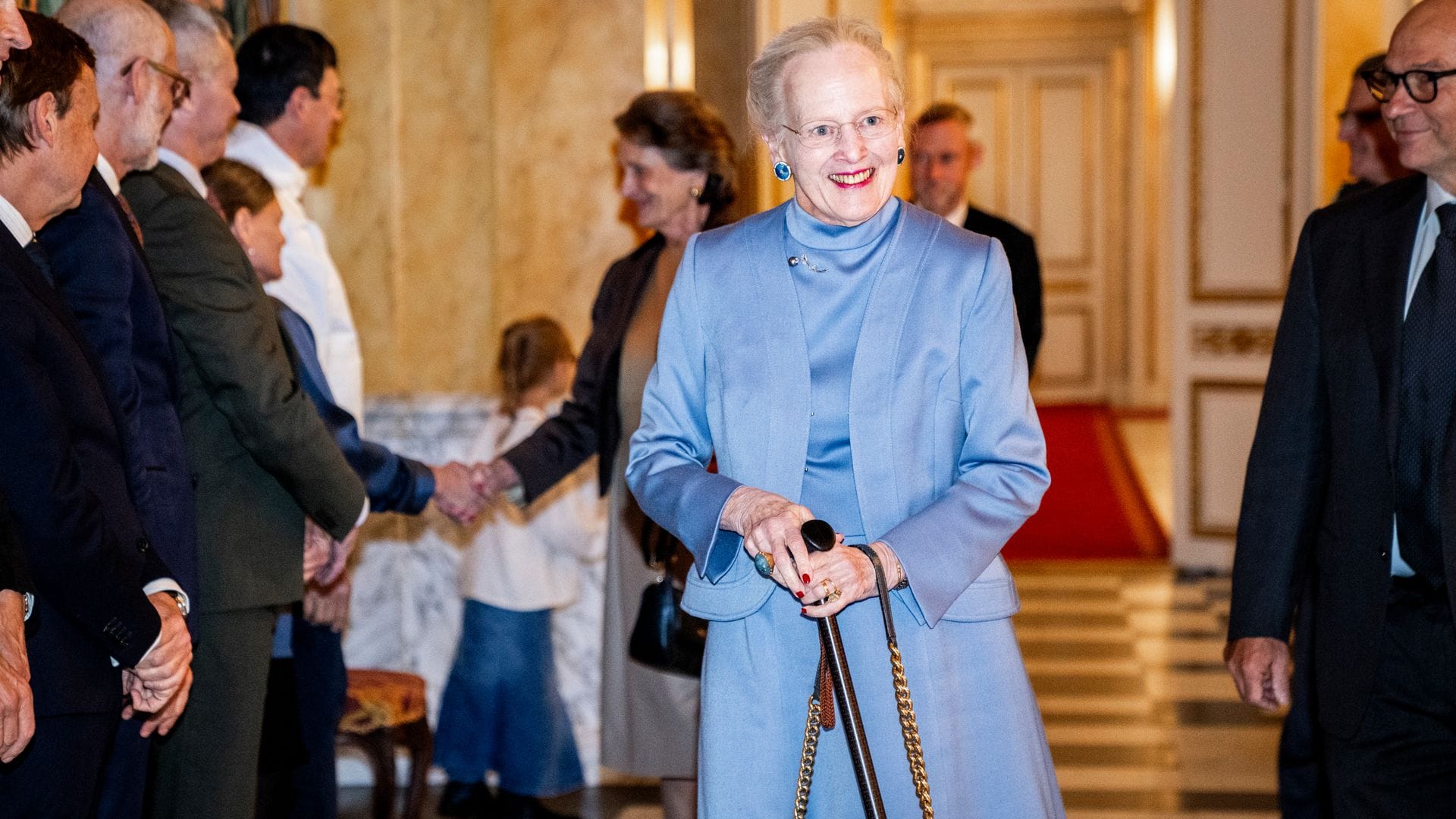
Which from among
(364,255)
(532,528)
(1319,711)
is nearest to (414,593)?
(532,528)

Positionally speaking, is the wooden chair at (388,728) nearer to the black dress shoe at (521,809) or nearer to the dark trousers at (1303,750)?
the black dress shoe at (521,809)

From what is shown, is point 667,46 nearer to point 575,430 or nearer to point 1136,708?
point 575,430

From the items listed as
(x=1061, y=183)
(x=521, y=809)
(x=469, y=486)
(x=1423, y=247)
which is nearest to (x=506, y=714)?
(x=521, y=809)

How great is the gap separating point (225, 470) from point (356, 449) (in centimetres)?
71

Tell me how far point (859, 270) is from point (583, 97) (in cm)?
382

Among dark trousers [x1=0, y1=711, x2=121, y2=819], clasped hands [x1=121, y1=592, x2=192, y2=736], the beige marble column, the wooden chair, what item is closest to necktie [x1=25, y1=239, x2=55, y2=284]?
clasped hands [x1=121, y1=592, x2=192, y2=736]

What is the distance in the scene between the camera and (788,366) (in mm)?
2305

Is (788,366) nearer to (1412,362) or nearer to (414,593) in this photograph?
(1412,362)

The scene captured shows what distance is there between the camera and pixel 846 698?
2.09m

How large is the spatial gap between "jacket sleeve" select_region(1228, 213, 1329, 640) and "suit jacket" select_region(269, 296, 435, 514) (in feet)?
6.22

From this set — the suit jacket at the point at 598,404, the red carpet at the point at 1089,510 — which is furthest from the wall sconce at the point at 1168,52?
the suit jacket at the point at 598,404

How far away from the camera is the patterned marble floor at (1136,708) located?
4.90 m

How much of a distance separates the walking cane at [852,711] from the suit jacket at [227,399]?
133 cm

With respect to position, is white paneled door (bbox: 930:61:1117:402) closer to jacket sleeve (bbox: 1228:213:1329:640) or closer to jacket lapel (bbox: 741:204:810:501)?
jacket sleeve (bbox: 1228:213:1329:640)
